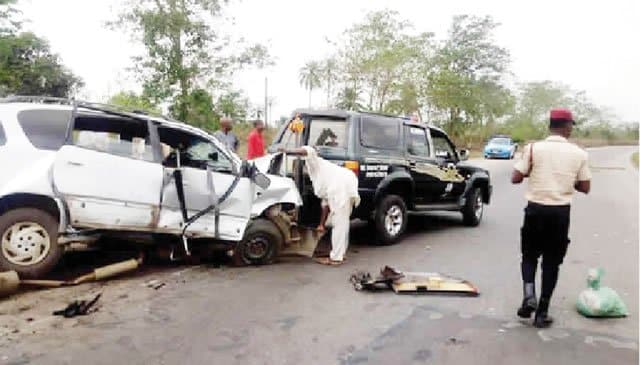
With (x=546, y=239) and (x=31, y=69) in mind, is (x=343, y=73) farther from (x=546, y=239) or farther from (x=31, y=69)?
(x=546, y=239)

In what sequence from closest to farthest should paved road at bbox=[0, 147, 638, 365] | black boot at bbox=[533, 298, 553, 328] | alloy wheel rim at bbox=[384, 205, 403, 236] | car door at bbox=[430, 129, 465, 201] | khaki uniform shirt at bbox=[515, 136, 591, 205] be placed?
paved road at bbox=[0, 147, 638, 365] → khaki uniform shirt at bbox=[515, 136, 591, 205] → black boot at bbox=[533, 298, 553, 328] → alloy wheel rim at bbox=[384, 205, 403, 236] → car door at bbox=[430, 129, 465, 201]

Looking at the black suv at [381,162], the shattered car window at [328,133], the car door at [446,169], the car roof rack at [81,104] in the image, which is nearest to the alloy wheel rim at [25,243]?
the car roof rack at [81,104]

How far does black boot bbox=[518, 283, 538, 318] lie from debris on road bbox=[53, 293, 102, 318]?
3788mm

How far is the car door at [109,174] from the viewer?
17.9 ft

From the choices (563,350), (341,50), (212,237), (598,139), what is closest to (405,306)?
(563,350)

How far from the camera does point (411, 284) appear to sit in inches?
218

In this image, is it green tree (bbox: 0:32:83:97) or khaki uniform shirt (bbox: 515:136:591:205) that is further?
green tree (bbox: 0:32:83:97)

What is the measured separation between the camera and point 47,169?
538 cm

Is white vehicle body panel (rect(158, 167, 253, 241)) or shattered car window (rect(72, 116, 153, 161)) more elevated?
shattered car window (rect(72, 116, 153, 161))

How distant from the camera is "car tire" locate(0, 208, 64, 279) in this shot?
5332 millimetres

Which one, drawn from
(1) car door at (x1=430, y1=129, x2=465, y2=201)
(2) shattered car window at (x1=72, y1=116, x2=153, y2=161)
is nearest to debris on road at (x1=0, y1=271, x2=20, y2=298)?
(2) shattered car window at (x1=72, y1=116, x2=153, y2=161)

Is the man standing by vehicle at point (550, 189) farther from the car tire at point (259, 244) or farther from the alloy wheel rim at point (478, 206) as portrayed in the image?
the alloy wheel rim at point (478, 206)

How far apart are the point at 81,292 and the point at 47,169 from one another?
1.28m

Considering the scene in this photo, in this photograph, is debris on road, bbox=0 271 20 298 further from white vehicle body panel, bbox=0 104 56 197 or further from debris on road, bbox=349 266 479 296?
debris on road, bbox=349 266 479 296
